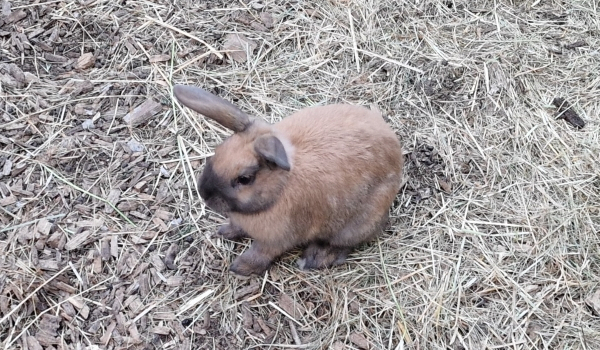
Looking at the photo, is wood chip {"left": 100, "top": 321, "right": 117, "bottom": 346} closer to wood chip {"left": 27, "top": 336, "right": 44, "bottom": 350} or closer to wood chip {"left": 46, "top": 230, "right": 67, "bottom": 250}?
wood chip {"left": 27, "top": 336, "right": 44, "bottom": 350}

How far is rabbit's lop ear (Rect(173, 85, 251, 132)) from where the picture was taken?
11.6 ft

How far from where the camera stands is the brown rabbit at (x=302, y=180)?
11.6ft

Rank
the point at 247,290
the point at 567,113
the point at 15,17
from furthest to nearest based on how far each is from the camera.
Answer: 1. the point at 15,17
2. the point at 567,113
3. the point at 247,290

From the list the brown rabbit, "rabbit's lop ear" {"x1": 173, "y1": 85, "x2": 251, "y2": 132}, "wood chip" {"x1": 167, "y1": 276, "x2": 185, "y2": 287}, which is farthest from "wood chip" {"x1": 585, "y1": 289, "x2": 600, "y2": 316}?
"wood chip" {"x1": 167, "y1": 276, "x2": 185, "y2": 287}

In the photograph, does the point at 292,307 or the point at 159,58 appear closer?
the point at 292,307

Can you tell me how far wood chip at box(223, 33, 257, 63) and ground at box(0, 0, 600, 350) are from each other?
0.7 inches

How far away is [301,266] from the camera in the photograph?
13.7 ft

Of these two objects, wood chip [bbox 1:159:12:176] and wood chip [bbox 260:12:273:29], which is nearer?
wood chip [bbox 1:159:12:176]

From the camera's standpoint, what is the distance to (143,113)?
4.75 metres

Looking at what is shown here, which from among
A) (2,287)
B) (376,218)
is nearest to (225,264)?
(376,218)

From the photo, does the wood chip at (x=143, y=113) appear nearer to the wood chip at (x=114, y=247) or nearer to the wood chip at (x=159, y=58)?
the wood chip at (x=159, y=58)

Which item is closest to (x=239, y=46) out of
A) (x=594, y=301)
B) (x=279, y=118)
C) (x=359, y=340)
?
(x=279, y=118)

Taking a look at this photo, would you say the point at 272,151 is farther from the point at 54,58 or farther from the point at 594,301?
the point at 54,58

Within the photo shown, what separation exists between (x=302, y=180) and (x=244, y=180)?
15.1 inches
